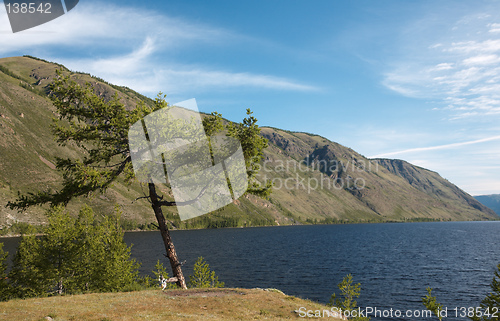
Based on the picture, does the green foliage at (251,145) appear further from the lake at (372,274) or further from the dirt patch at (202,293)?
the lake at (372,274)

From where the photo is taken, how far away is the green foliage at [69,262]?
112 ft

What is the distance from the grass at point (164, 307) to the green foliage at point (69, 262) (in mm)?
12078

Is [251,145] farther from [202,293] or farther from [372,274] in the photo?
[372,274]

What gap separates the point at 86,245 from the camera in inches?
1494

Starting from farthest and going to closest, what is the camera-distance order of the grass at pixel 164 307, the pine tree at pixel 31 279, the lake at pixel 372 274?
the lake at pixel 372 274, the pine tree at pixel 31 279, the grass at pixel 164 307

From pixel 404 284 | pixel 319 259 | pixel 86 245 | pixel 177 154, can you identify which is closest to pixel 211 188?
pixel 177 154

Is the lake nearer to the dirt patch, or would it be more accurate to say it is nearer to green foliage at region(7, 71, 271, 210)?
the dirt patch

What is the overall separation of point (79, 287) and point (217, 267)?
242 feet

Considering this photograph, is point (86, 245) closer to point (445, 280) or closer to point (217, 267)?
point (217, 267)

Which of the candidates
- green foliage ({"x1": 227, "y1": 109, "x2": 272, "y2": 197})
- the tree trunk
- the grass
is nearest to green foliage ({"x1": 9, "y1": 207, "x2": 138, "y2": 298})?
the tree trunk

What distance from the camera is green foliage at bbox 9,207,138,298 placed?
34.2 metres

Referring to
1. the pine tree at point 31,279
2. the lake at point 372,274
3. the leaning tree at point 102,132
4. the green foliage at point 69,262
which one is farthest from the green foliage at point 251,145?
the lake at point 372,274

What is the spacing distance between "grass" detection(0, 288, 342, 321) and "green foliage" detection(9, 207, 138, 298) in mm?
12078

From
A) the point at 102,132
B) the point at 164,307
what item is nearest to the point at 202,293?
the point at 164,307
